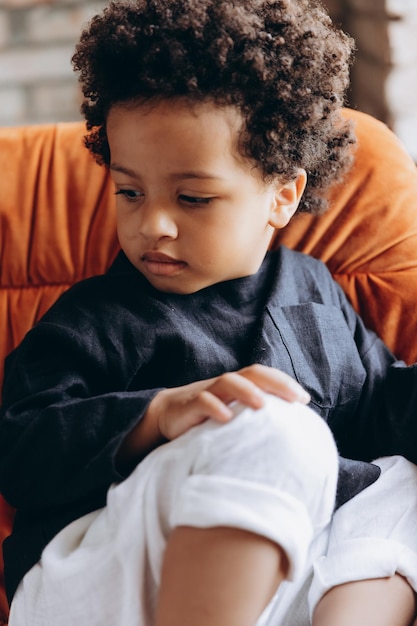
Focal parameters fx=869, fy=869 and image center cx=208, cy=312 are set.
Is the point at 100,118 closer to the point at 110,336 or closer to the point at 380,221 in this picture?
the point at 110,336

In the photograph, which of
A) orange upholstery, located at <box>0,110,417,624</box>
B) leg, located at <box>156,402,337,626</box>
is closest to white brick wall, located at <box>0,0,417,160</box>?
orange upholstery, located at <box>0,110,417,624</box>

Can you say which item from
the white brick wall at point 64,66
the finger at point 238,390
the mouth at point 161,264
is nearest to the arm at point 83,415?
the finger at point 238,390

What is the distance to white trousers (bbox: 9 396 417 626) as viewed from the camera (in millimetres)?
853

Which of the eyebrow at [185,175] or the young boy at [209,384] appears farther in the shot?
the eyebrow at [185,175]

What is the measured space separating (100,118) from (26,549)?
59 centimetres

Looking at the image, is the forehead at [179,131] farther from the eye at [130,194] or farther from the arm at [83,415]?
the arm at [83,415]

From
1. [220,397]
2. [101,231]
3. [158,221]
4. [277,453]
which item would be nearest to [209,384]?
[220,397]

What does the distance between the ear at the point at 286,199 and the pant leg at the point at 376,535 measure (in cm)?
37

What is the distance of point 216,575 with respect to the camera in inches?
33.4

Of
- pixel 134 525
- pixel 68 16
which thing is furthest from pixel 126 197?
pixel 68 16

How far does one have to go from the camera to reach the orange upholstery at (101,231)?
4.51ft

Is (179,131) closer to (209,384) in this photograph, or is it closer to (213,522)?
(209,384)

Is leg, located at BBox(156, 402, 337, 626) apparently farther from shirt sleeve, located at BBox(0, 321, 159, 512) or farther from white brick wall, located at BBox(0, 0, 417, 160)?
white brick wall, located at BBox(0, 0, 417, 160)

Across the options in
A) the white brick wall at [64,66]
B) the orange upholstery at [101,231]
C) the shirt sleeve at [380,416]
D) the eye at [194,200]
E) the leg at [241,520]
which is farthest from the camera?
the white brick wall at [64,66]
